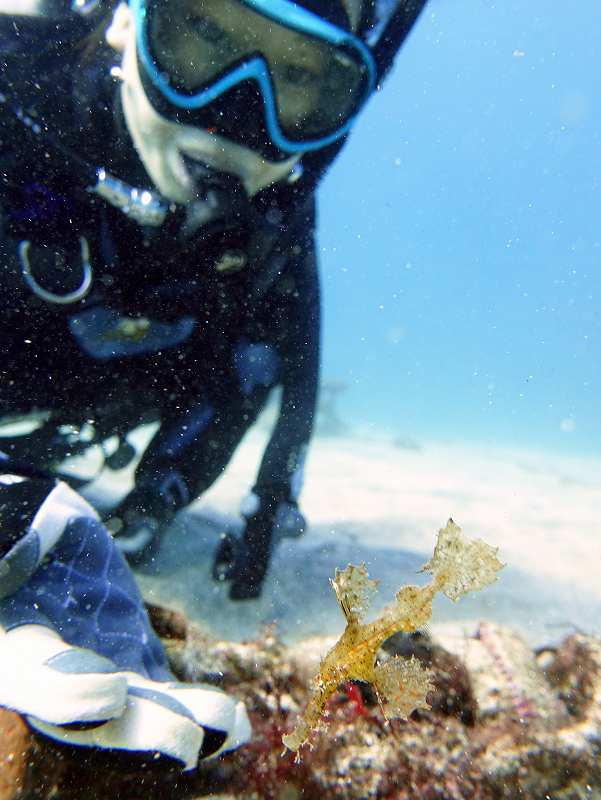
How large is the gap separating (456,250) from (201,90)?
117 meters

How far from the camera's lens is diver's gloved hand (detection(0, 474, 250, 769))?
1043 mm

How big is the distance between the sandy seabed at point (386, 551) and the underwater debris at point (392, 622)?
1.10 meters

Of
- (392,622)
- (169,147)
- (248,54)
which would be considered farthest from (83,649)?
(248,54)

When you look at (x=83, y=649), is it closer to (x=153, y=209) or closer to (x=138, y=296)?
(x=153, y=209)

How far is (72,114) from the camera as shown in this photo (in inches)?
111

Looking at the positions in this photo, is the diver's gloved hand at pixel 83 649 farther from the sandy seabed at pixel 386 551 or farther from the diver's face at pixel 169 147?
the diver's face at pixel 169 147

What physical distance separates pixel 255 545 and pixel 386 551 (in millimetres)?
1295

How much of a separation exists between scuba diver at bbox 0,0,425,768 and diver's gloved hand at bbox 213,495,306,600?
0.04 ft

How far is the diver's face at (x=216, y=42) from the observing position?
275 centimetres

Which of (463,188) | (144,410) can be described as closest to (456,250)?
(463,188)

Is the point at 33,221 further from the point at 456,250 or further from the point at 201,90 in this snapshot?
the point at 456,250

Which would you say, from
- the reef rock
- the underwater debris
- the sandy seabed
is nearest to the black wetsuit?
the sandy seabed

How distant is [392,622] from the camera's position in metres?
1.19

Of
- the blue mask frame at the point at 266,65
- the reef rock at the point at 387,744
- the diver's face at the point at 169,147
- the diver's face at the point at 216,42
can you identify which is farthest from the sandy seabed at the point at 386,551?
the diver's face at the point at 216,42
